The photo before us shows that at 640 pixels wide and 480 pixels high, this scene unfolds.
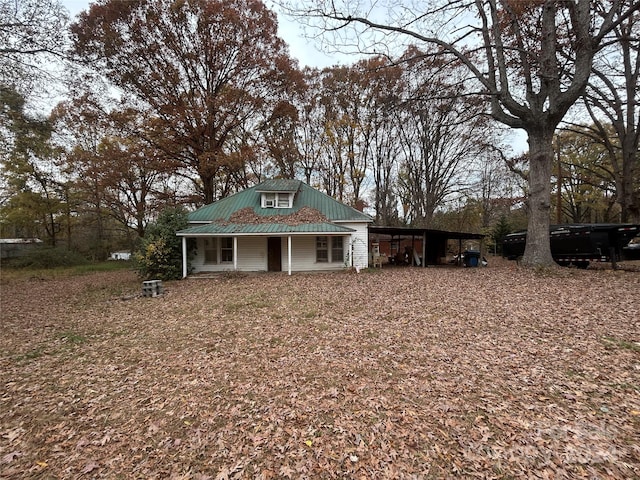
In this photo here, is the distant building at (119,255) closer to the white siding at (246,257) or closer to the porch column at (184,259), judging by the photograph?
the white siding at (246,257)

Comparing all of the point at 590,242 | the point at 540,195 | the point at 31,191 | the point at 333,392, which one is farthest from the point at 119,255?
the point at 590,242

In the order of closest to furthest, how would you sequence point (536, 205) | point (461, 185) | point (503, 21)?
point (536, 205)
point (503, 21)
point (461, 185)

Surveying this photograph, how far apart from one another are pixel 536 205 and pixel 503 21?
831 cm

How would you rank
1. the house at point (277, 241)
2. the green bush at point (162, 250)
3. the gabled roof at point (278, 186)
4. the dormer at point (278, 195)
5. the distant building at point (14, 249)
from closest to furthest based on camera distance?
the green bush at point (162, 250)
the house at point (277, 241)
the gabled roof at point (278, 186)
the dormer at point (278, 195)
the distant building at point (14, 249)

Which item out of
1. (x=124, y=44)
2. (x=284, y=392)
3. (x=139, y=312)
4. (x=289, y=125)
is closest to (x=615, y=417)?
(x=284, y=392)

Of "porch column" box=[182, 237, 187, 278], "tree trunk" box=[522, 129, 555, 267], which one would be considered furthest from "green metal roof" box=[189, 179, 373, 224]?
"tree trunk" box=[522, 129, 555, 267]

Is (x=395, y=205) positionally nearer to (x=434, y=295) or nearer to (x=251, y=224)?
(x=251, y=224)

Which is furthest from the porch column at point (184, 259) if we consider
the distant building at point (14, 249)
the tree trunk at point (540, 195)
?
the distant building at point (14, 249)

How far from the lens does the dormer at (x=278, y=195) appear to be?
52.0 ft

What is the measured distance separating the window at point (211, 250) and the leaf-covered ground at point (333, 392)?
7946 millimetres

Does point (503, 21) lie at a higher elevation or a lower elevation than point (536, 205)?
higher

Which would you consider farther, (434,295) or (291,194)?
(291,194)

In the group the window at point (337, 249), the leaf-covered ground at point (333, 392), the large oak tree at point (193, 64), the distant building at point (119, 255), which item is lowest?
the leaf-covered ground at point (333, 392)

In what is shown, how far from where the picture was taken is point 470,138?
73.3 feet
